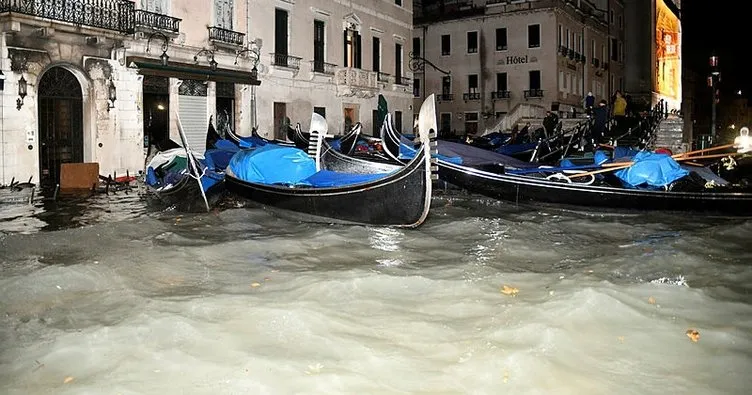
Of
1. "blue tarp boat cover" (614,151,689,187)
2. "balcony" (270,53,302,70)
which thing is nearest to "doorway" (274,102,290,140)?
"balcony" (270,53,302,70)

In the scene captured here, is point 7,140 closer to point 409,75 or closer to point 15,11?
point 15,11

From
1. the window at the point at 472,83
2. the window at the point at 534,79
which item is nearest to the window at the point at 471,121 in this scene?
the window at the point at 472,83

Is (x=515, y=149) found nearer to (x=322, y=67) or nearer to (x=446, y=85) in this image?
(x=322, y=67)

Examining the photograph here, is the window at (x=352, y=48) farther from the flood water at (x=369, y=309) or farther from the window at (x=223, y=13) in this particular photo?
the flood water at (x=369, y=309)

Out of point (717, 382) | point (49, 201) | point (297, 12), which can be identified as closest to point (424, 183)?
point (717, 382)

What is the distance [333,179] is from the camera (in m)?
8.16

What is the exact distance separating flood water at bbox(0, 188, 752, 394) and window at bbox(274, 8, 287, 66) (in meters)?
10.0

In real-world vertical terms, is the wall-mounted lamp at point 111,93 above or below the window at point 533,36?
below

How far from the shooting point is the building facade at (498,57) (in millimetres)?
27812

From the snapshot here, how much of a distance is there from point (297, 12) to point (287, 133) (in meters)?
3.73

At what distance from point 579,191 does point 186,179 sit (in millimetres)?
5986

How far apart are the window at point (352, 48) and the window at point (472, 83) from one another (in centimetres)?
968

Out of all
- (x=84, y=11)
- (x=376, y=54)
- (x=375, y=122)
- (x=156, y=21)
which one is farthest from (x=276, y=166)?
(x=376, y=54)

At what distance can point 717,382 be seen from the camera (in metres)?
3.50
